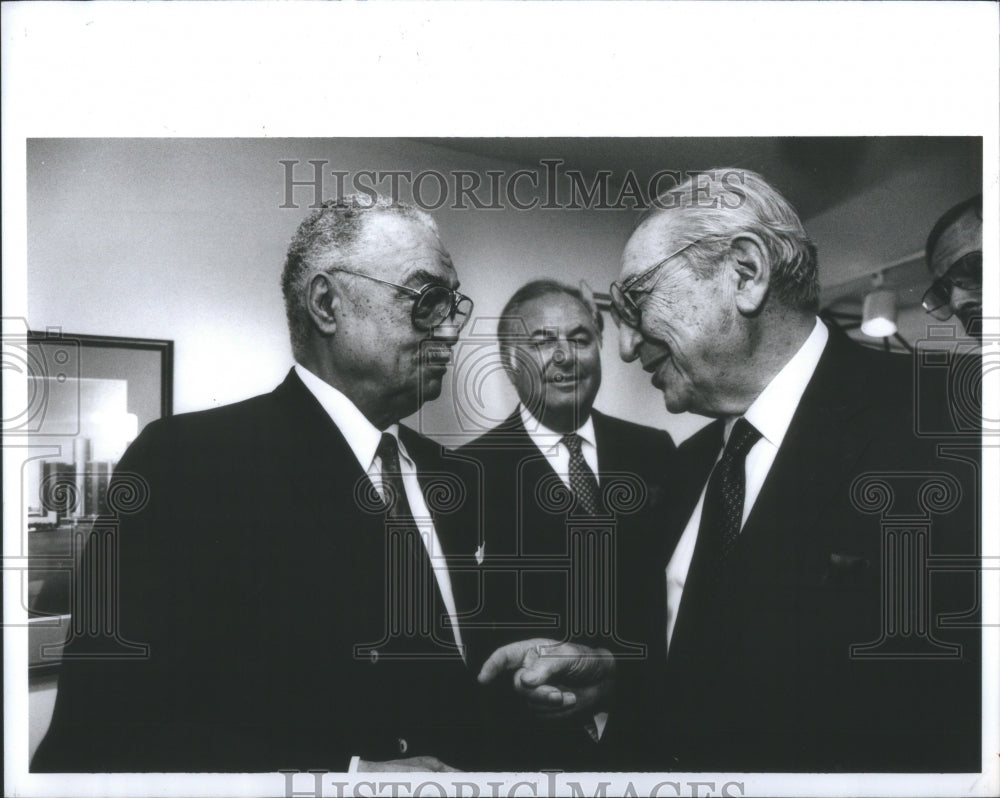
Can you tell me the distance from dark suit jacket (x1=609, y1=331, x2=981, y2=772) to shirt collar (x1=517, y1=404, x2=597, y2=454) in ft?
0.91

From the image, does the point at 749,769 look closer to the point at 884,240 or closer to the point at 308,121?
the point at 884,240

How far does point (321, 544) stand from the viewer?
2111mm

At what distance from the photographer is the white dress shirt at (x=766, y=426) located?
2.12m

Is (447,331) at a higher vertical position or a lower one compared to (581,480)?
higher

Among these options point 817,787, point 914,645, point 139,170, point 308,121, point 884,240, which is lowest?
point 817,787

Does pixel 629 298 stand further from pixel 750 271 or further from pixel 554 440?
pixel 554 440

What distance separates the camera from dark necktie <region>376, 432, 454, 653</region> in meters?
2.13

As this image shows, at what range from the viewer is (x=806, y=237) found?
2109mm

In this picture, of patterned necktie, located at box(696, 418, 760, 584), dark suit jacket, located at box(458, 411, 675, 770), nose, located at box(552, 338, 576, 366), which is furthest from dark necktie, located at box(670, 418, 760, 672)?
nose, located at box(552, 338, 576, 366)

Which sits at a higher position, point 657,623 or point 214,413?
point 214,413

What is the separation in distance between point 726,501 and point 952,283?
34.2 inches

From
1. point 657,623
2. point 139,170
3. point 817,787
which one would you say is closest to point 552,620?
point 657,623

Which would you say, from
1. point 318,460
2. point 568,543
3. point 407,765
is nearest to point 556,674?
point 568,543

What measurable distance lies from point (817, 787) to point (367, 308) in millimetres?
1831
